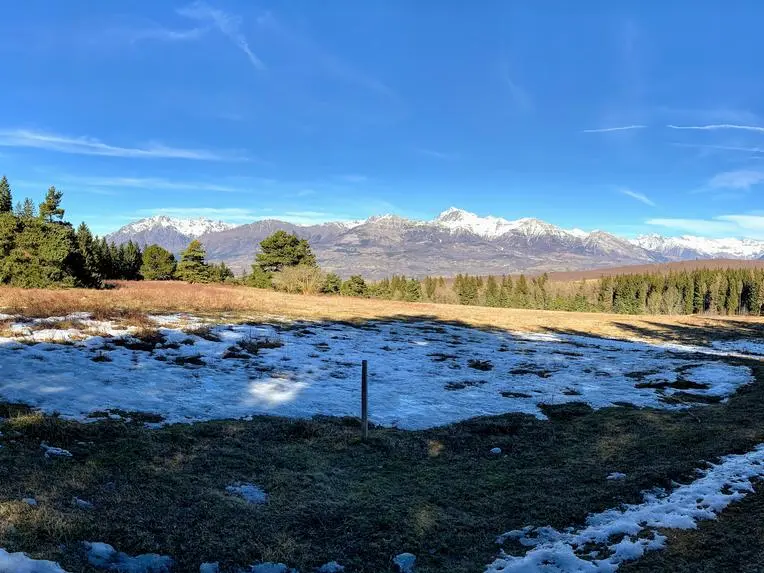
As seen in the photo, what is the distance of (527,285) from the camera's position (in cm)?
19100

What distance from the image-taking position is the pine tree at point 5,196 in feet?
158

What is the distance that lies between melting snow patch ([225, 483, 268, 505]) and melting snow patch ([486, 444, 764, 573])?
3961mm

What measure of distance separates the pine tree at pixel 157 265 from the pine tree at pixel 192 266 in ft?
33.2

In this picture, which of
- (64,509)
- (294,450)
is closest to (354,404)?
(294,450)

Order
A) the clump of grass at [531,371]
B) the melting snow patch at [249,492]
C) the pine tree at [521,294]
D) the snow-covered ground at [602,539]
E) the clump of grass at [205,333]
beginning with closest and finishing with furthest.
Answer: the snow-covered ground at [602,539] < the melting snow patch at [249,492] < the clump of grass at [531,371] < the clump of grass at [205,333] < the pine tree at [521,294]

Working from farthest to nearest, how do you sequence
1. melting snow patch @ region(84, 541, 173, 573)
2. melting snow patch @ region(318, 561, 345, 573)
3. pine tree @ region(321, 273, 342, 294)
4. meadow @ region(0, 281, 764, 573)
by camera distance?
pine tree @ region(321, 273, 342, 294) < meadow @ region(0, 281, 764, 573) < melting snow patch @ region(318, 561, 345, 573) < melting snow patch @ region(84, 541, 173, 573)

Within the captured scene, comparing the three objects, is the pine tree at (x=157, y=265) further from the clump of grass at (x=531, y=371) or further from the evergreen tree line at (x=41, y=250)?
the clump of grass at (x=531, y=371)

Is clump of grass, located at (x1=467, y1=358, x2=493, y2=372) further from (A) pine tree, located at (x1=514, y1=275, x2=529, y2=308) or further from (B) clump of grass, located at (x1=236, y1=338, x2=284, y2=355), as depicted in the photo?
(A) pine tree, located at (x1=514, y1=275, x2=529, y2=308)

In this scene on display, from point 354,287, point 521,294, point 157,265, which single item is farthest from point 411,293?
point 157,265

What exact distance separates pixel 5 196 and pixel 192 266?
A: 42987mm

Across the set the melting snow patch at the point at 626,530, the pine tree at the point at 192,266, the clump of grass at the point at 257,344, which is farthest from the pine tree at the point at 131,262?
the melting snow patch at the point at 626,530

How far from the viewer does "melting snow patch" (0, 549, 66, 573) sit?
4752 mm

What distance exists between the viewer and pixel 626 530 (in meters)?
→ 6.88

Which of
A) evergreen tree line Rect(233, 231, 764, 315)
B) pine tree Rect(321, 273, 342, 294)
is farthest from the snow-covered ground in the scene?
evergreen tree line Rect(233, 231, 764, 315)
